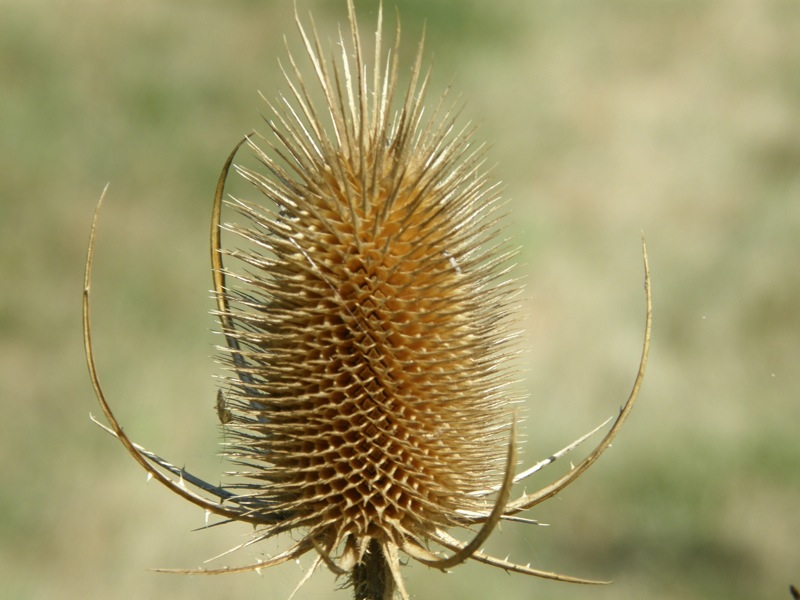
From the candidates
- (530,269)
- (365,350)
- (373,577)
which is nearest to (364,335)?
(365,350)

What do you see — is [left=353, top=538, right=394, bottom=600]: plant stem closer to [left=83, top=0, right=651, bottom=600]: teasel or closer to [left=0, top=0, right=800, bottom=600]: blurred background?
[left=83, top=0, right=651, bottom=600]: teasel

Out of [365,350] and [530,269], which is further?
[530,269]

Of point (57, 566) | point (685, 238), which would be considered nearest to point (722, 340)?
point (685, 238)

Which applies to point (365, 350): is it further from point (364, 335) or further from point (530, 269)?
point (530, 269)

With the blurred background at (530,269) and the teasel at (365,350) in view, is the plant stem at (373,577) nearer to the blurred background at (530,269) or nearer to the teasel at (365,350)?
the teasel at (365,350)

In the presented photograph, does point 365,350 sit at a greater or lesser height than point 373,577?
greater

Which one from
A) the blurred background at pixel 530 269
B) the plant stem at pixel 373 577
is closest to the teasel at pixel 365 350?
the plant stem at pixel 373 577
